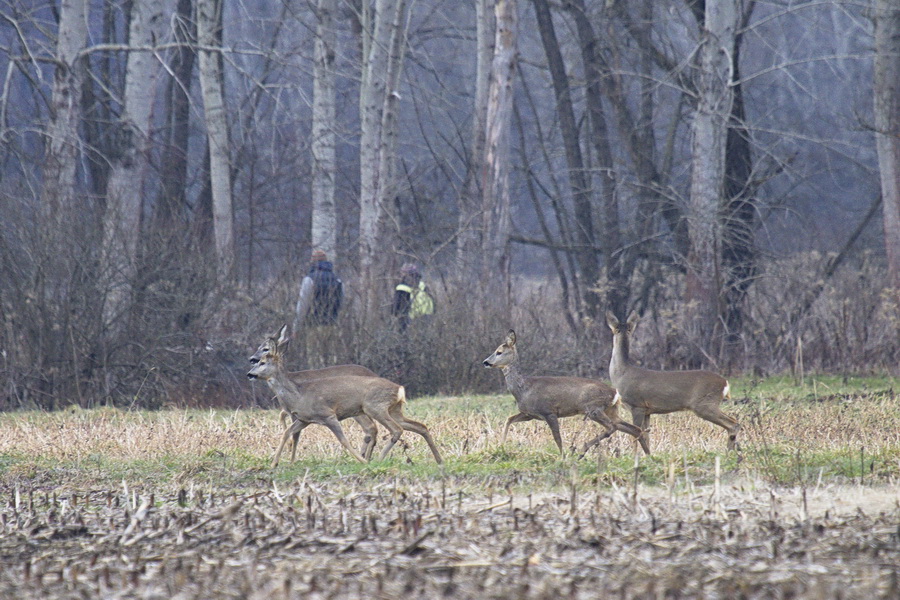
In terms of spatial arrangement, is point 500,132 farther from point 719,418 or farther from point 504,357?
point 719,418

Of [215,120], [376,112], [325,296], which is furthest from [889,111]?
[215,120]

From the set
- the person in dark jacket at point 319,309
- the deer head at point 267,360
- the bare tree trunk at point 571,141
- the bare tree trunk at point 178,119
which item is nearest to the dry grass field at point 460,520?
the deer head at point 267,360

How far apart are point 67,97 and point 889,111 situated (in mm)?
Answer: 13629

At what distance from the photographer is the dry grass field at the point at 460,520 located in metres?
5.12

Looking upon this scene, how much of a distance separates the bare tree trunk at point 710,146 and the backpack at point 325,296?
5774 mm

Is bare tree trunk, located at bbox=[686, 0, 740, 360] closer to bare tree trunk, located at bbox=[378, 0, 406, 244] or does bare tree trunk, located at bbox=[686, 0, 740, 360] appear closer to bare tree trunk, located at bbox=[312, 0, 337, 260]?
bare tree trunk, located at bbox=[378, 0, 406, 244]

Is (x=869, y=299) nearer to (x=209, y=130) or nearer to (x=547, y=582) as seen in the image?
(x=209, y=130)

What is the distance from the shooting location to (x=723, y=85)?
66.0 feet

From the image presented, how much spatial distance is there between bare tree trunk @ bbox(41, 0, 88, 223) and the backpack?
369 centimetres

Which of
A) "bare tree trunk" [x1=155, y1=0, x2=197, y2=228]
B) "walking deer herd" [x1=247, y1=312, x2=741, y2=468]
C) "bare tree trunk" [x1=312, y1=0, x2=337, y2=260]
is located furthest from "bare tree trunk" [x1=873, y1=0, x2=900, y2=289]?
"bare tree trunk" [x1=155, y1=0, x2=197, y2=228]

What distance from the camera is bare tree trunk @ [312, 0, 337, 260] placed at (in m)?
21.6

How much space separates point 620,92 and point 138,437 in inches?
622

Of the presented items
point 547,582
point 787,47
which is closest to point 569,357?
point 547,582

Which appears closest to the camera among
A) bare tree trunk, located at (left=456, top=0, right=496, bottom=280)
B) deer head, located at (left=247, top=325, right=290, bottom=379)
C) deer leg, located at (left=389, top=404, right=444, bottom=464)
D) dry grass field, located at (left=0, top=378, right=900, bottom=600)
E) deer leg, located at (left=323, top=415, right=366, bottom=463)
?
dry grass field, located at (left=0, top=378, right=900, bottom=600)
